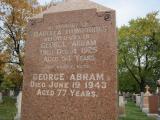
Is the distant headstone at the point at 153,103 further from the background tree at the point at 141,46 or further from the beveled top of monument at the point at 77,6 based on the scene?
the background tree at the point at 141,46

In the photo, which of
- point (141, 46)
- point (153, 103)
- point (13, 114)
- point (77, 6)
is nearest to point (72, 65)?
point (77, 6)

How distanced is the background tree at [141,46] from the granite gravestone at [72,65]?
38045 millimetres

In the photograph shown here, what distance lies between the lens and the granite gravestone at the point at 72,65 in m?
6.07

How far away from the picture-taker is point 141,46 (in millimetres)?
44938

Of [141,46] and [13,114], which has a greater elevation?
[141,46]

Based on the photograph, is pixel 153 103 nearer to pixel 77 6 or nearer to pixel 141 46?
pixel 77 6

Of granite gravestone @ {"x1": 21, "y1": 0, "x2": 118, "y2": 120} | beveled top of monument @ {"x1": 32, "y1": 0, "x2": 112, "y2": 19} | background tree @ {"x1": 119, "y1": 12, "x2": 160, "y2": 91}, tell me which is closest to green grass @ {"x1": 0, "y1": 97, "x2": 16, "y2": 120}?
granite gravestone @ {"x1": 21, "y1": 0, "x2": 118, "y2": 120}

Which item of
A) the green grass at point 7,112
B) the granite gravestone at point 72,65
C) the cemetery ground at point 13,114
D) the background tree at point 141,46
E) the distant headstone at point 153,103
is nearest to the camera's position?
the granite gravestone at point 72,65

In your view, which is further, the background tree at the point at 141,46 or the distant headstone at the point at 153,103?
the background tree at the point at 141,46

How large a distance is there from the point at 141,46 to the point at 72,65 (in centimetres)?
3957

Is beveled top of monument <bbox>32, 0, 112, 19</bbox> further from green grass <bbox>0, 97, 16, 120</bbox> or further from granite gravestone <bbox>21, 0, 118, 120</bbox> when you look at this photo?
green grass <bbox>0, 97, 16, 120</bbox>

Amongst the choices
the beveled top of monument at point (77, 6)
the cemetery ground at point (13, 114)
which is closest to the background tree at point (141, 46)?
the cemetery ground at point (13, 114)

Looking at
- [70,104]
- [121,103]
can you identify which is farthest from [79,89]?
[121,103]

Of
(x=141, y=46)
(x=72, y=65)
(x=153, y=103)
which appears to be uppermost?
(x=141, y=46)
